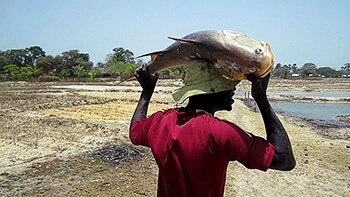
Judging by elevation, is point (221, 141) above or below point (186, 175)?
above

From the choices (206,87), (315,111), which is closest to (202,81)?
(206,87)

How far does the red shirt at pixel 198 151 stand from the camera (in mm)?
→ 1615

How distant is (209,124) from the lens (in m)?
1.68

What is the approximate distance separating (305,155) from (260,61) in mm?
9224

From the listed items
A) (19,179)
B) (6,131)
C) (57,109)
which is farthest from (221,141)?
(57,109)

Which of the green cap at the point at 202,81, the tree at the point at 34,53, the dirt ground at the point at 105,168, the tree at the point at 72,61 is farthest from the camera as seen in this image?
the tree at the point at 34,53

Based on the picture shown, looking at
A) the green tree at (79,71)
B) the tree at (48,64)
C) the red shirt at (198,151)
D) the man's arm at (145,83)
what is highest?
the man's arm at (145,83)

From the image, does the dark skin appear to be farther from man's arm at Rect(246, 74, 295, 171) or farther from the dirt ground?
the dirt ground

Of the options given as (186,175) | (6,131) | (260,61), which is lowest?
(6,131)

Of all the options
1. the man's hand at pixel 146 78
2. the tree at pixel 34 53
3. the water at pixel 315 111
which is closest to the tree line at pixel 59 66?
the tree at pixel 34 53

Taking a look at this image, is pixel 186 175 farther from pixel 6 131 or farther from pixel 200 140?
pixel 6 131

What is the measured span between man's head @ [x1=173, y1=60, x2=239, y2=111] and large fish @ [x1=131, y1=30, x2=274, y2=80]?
4 cm

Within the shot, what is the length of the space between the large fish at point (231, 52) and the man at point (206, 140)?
5 centimetres

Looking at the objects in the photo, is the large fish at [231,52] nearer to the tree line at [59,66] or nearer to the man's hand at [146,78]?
the man's hand at [146,78]
